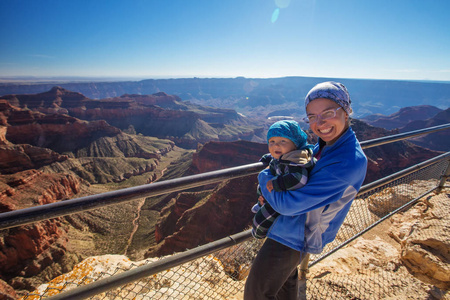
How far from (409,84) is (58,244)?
212 meters

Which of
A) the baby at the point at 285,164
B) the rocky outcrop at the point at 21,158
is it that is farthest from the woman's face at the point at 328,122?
the rocky outcrop at the point at 21,158

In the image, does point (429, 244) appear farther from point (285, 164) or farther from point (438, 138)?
point (438, 138)

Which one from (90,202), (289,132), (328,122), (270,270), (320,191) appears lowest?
(270,270)

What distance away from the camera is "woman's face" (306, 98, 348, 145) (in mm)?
1544

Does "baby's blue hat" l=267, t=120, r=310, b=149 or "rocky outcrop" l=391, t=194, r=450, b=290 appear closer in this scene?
"baby's blue hat" l=267, t=120, r=310, b=149

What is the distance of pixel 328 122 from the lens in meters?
1.55

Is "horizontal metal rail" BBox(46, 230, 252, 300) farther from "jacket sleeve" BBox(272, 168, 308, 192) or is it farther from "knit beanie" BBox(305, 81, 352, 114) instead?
"knit beanie" BBox(305, 81, 352, 114)

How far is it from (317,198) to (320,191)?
49 mm

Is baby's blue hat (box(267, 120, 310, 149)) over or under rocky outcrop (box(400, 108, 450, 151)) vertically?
over

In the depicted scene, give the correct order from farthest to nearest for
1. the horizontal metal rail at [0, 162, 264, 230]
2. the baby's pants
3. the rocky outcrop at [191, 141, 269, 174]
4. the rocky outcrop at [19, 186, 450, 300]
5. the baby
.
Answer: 1. the rocky outcrop at [191, 141, 269, 174]
2. the rocky outcrop at [19, 186, 450, 300]
3. the baby's pants
4. the baby
5. the horizontal metal rail at [0, 162, 264, 230]

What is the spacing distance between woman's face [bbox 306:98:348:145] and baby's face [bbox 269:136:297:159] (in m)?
0.23

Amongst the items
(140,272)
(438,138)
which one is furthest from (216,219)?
(438,138)

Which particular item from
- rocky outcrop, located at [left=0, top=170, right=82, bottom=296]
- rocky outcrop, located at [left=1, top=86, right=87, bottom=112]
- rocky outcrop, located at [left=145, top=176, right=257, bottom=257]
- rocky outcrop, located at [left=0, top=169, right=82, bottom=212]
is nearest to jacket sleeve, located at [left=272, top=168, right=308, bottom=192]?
rocky outcrop, located at [left=145, top=176, right=257, bottom=257]

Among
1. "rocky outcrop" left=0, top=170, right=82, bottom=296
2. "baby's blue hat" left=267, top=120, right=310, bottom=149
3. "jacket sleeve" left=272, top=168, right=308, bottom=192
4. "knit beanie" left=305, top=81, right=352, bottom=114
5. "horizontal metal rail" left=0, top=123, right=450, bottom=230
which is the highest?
"knit beanie" left=305, top=81, right=352, bottom=114
